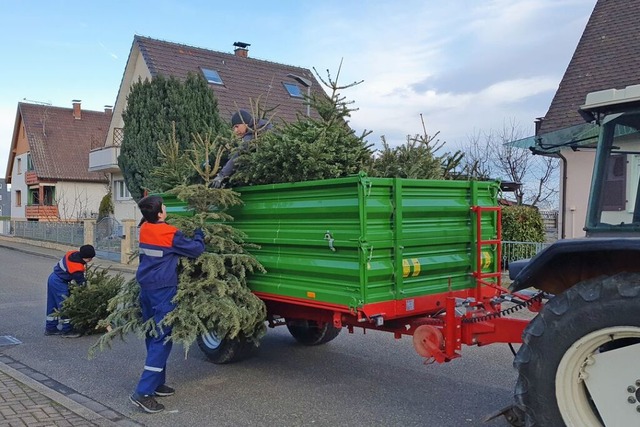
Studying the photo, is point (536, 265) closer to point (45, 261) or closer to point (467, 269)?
point (467, 269)

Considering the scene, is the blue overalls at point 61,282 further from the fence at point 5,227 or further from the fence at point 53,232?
the fence at point 5,227

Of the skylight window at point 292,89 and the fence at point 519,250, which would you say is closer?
the fence at point 519,250

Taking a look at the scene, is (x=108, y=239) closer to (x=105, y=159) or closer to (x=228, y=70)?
(x=105, y=159)

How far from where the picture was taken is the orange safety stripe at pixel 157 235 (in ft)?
17.5

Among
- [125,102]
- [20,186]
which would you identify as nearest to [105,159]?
[125,102]

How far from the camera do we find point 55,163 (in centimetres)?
3856

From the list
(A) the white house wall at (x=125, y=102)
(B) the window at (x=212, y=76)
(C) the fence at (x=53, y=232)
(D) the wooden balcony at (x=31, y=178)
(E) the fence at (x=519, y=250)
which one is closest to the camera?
(E) the fence at (x=519, y=250)

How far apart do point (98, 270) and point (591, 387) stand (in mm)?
7224

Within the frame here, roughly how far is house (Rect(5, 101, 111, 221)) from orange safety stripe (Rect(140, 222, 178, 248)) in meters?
32.5

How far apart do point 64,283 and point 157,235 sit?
3721 millimetres

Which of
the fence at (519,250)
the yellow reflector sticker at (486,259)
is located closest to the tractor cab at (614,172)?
the yellow reflector sticker at (486,259)

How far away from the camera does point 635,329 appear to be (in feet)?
9.80

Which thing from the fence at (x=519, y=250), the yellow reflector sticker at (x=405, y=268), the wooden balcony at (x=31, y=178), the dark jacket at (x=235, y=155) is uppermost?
the wooden balcony at (x=31, y=178)

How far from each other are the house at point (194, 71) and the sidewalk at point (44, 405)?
61.3ft
